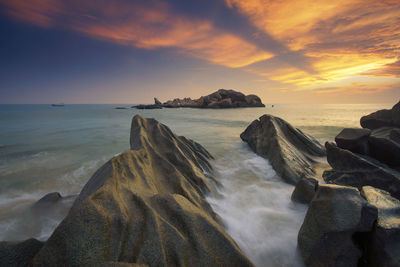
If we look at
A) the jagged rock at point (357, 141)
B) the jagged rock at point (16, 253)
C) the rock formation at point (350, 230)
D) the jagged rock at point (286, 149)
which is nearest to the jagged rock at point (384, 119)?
the jagged rock at point (286, 149)

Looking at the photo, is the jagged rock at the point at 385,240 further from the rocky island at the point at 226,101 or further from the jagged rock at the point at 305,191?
the rocky island at the point at 226,101

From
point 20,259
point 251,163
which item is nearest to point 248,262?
point 20,259

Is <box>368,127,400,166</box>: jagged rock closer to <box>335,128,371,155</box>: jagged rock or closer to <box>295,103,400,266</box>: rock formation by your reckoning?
<box>335,128,371,155</box>: jagged rock

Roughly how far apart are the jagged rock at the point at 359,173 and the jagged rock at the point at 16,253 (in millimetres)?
7099

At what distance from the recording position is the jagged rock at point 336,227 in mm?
2632

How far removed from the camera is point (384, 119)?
10.4 m

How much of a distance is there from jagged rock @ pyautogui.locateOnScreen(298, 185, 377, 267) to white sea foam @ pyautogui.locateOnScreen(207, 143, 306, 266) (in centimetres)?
49

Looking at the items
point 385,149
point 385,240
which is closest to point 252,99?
point 385,149

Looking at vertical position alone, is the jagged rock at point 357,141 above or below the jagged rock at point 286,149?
above

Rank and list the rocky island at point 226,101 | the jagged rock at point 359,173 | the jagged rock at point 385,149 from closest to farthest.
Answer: the jagged rock at point 359,173 → the jagged rock at point 385,149 → the rocky island at point 226,101

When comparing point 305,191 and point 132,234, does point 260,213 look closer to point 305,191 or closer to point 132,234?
point 305,191

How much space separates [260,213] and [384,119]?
11043 millimetres

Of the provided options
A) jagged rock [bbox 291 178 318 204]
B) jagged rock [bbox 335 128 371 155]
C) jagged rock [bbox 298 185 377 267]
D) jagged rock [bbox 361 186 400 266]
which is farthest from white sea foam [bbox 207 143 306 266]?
jagged rock [bbox 335 128 371 155]

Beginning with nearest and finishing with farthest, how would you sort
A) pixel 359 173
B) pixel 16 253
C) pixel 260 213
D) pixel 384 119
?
pixel 16 253, pixel 260 213, pixel 359 173, pixel 384 119
